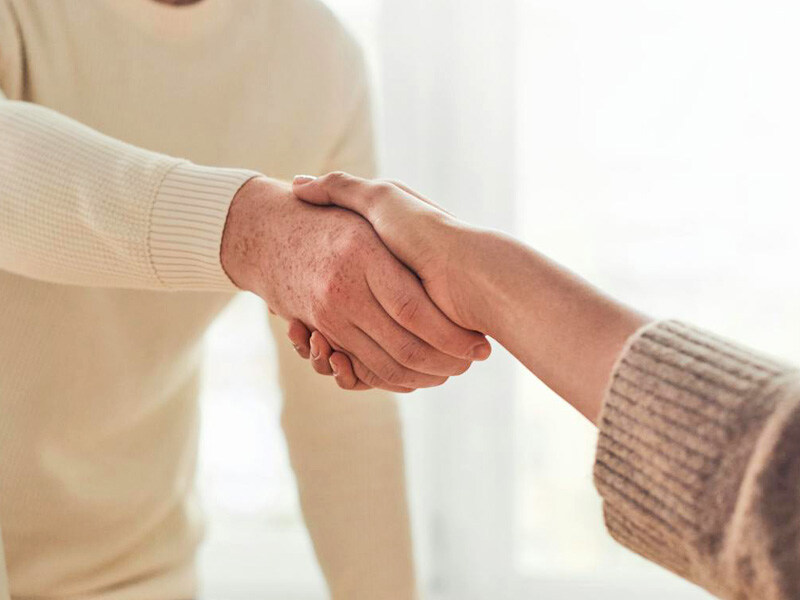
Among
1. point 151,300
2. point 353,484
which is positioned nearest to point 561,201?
point 353,484

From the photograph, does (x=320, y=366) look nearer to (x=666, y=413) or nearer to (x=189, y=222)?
(x=189, y=222)

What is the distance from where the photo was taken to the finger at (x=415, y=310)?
894 mm

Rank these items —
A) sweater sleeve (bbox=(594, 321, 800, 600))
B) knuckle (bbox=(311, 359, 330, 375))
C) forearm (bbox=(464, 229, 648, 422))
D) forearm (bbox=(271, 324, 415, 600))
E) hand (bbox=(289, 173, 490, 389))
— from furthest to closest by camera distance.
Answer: forearm (bbox=(271, 324, 415, 600)) → knuckle (bbox=(311, 359, 330, 375)) → hand (bbox=(289, 173, 490, 389)) → forearm (bbox=(464, 229, 648, 422)) → sweater sleeve (bbox=(594, 321, 800, 600))

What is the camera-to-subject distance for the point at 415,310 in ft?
2.94

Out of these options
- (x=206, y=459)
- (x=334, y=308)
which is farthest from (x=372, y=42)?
(x=334, y=308)

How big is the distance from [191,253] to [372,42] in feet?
3.39

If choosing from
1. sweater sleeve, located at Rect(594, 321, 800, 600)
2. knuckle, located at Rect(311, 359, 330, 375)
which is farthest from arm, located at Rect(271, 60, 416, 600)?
sweater sleeve, located at Rect(594, 321, 800, 600)

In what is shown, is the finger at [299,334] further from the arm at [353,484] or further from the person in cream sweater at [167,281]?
the arm at [353,484]

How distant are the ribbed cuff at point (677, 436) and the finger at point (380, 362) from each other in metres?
0.30

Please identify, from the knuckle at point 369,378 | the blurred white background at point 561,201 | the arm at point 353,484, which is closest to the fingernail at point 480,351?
the knuckle at point 369,378

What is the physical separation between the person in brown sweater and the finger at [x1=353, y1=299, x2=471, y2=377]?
2.9 inches

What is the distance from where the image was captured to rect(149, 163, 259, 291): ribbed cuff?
92 cm

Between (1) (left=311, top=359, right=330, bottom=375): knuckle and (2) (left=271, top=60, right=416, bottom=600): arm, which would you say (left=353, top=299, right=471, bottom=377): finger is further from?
(2) (left=271, top=60, right=416, bottom=600): arm

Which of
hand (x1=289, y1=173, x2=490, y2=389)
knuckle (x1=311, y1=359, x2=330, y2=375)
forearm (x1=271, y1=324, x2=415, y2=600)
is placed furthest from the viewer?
forearm (x1=271, y1=324, x2=415, y2=600)
